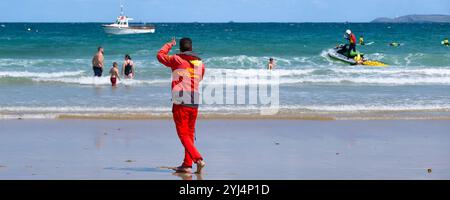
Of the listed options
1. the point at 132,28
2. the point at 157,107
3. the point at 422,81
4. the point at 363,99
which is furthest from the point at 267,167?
the point at 132,28

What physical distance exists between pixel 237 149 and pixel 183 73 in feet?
7.66

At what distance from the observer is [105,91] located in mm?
20422

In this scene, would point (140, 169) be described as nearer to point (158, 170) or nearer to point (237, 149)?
point (158, 170)

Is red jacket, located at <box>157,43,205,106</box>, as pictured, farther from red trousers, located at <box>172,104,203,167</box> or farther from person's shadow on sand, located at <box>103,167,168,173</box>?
person's shadow on sand, located at <box>103,167,168,173</box>

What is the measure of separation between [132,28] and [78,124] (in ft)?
203

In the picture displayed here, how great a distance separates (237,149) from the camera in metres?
10.8

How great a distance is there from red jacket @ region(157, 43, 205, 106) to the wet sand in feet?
2.60

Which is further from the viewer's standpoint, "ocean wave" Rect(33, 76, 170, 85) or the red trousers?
"ocean wave" Rect(33, 76, 170, 85)

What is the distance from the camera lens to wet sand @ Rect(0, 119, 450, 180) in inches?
355

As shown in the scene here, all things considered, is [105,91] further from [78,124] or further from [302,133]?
[302,133]

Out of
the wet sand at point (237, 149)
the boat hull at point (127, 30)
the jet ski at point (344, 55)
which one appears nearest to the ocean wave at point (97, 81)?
the wet sand at point (237, 149)

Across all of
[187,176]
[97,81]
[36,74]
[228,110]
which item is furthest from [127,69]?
[187,176]

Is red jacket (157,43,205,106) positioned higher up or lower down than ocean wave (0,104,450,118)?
higher up

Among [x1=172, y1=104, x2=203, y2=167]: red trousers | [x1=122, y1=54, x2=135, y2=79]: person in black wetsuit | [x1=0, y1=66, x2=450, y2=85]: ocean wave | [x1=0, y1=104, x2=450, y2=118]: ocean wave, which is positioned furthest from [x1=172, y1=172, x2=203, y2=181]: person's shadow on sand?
[x1=122, y1=54, x2=135, y2=79]: person in black wetsuit
